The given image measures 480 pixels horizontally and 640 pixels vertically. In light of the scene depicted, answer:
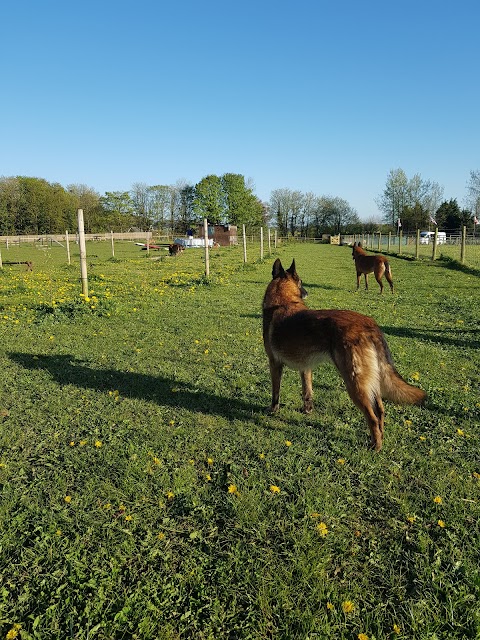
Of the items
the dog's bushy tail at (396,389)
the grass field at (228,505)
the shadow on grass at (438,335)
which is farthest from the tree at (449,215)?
the dog's bushy tail at (396,389)

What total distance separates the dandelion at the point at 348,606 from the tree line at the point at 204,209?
2214 inches

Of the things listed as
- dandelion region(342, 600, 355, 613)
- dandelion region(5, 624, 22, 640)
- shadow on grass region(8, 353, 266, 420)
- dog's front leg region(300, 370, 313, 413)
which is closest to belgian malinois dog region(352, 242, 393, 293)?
dog's front leg region(300, 370, 313, 413)

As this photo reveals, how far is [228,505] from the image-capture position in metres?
2.71

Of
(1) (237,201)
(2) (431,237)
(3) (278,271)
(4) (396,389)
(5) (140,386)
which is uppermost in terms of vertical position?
(1) (237,201)

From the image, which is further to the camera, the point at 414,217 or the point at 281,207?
the point at 281,207

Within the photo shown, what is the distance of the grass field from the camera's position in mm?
1948

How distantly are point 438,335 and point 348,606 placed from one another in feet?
20.6

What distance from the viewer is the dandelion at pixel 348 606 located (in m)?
1.94

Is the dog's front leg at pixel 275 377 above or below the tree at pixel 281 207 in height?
below

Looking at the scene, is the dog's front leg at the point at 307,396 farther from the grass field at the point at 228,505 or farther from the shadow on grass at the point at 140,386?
the shadow on grass at the point at 140,386

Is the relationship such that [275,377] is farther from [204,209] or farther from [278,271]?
[204,209]

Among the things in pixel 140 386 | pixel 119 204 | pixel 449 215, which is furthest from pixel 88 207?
pixel 140 386

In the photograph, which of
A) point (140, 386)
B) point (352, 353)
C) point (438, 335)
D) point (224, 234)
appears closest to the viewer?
point (352, 353)

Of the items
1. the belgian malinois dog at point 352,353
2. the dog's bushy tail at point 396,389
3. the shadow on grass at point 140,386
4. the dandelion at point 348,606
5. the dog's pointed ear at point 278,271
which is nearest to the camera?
the dandelion at point 348,606
